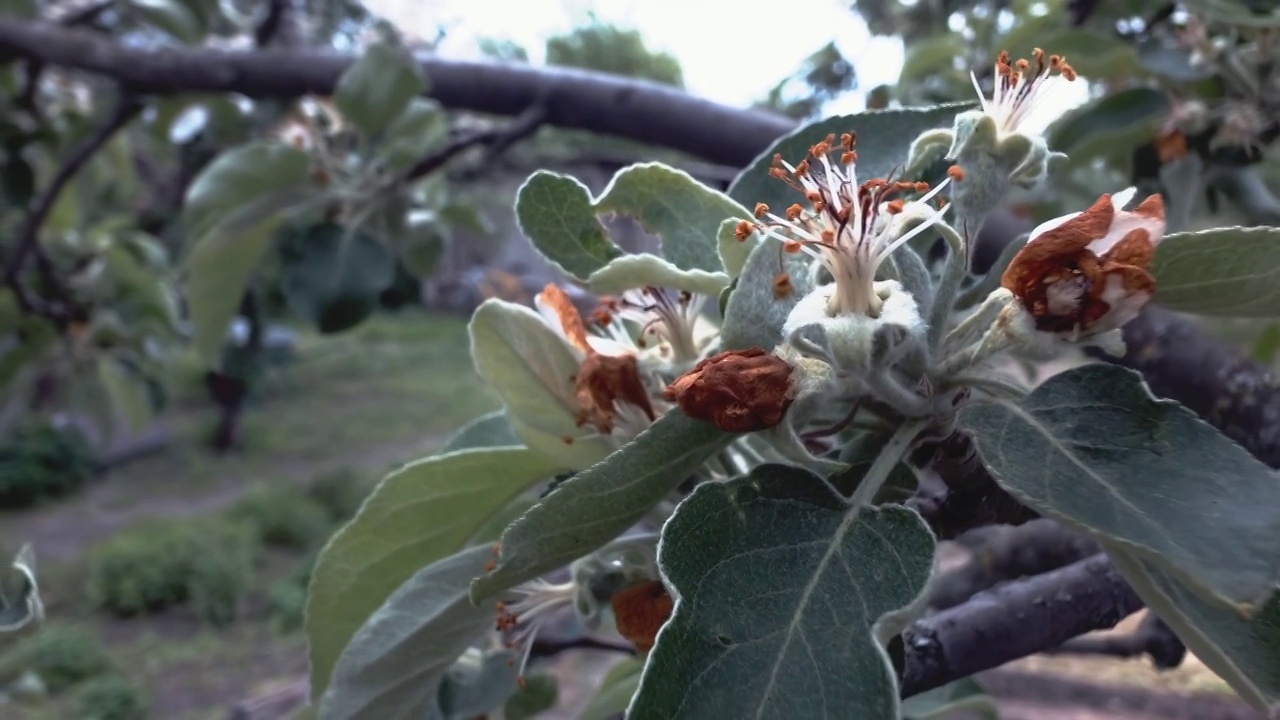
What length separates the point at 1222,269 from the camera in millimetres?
308

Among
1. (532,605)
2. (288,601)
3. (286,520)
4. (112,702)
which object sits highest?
(532,605)

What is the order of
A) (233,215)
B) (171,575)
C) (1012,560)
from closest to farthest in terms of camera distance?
(1012,560) < (233,215) < (171,575)

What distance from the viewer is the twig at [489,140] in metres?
1.13

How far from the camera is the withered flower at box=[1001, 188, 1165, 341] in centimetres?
29

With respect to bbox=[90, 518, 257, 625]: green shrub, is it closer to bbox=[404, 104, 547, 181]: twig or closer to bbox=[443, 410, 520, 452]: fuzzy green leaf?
bbox=[404, 104, 547, 181]: twig

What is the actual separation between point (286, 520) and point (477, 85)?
3462 mm

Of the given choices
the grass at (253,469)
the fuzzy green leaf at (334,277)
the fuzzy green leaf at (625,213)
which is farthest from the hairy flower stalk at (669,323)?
the grass at (253,469)

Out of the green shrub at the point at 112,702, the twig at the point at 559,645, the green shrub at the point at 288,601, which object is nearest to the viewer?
the twig at the point at 559,645

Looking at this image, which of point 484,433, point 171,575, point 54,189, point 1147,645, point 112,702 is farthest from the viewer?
point 171,575

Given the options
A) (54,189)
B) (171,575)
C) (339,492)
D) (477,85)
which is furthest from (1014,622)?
(339,492)

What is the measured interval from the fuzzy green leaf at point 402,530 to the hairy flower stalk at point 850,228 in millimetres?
164

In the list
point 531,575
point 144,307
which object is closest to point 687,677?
point 531,575

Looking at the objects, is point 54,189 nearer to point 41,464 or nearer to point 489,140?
point 489,140

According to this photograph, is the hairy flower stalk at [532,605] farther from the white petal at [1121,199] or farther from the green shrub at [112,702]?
the green shrub at [112,702]
